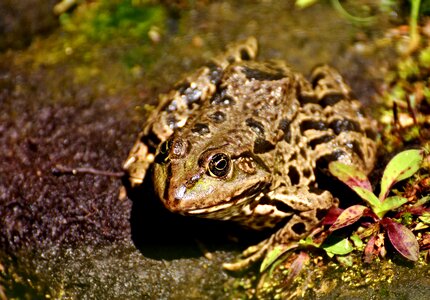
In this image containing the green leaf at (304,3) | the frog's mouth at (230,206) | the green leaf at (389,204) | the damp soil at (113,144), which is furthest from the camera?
the green leaf at (304,3)

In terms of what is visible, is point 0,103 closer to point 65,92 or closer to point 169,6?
point 65,92

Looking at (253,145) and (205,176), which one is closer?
(205,176)

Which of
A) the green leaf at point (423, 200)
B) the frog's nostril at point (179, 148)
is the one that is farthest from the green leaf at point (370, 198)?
the frog's nostril at point (179, 148)

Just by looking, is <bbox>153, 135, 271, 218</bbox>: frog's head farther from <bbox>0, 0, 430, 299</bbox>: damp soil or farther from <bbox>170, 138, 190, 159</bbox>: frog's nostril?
<bbox>0, 0, 430, 299</bbox>: damp soil

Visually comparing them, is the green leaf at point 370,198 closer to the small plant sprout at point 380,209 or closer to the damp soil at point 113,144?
the small plant sprout at point 380,209

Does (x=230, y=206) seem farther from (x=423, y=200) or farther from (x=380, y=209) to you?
(x=423, y=200)

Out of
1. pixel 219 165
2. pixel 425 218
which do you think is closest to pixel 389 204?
pixel 425 218

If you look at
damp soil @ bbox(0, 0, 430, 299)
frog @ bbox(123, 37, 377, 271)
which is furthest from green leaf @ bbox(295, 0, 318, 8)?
frog @ bbox(123, 37, 377, 271)
